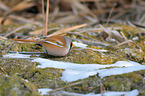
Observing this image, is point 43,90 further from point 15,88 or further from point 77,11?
point 77,11

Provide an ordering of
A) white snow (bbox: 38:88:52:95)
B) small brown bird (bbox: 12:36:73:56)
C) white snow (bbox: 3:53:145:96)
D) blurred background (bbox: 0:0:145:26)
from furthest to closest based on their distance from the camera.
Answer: blurred background (bbox: 0:0:145:26), small brown bird (bbox: 12:36:73:56), white snow (bbox: 3:53:145:96), white snow (bbox: 38:88:52:95)

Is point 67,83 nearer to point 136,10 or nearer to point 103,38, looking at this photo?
point 103,38

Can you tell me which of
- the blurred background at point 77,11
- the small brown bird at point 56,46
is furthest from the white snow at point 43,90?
the blurred background at point 77,11

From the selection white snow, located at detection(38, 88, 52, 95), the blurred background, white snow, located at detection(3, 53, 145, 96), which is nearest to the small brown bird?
white snow, located at detection(3, 53, 145, 96)

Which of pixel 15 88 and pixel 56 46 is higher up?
pixel 56 46

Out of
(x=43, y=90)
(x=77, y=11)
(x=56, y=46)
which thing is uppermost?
(x=77, y=11)

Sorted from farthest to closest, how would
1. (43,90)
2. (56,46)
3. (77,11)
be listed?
(77,11), (56,46), (43,90)

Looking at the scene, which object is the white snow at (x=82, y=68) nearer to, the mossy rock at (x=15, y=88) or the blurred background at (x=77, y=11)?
the mossy rock at (x=15, y=88)

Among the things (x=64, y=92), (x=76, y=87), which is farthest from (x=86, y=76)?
(x=64, y=92)

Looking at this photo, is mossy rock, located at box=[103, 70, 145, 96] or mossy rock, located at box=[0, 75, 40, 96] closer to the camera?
mossy rock, located at box=[0, 75, 40, 96]

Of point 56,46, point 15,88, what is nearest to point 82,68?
point 56,46

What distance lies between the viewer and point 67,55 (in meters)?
1.64

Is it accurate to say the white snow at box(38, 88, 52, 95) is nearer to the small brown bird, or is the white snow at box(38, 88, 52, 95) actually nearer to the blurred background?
the small brown bird

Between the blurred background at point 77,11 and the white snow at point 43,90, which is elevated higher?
the blurred background at point 77,11
